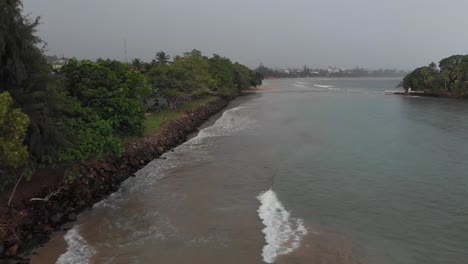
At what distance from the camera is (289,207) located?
1697 centimetres

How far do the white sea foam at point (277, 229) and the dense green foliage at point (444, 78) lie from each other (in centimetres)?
6913

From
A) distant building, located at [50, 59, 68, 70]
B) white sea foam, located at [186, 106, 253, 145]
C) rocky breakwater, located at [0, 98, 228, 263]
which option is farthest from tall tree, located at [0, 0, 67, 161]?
white sea foam, located at [186, 106, 253, 145]

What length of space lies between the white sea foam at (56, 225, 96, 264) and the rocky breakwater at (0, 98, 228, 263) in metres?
0.91

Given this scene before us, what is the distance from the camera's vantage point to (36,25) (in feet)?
51.6

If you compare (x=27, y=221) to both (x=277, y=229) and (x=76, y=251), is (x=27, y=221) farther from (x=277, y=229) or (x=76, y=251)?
(x=277, y=229)

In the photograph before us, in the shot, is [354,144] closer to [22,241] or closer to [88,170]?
[88,170]

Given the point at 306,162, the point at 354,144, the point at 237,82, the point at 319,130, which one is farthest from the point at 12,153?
the point at 237,82

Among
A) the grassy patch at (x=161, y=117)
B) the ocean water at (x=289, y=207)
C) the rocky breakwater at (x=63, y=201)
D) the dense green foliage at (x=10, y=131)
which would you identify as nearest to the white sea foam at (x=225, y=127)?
the grassy patch at (x=161, y=117)

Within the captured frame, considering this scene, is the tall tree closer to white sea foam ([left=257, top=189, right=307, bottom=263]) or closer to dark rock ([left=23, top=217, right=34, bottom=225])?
dark rock ([left=23, top=217, right=34, bottom=225])

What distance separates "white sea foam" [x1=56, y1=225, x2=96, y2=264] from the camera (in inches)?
492

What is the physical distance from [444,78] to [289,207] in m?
76.2

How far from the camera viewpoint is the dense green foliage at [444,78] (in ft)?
244

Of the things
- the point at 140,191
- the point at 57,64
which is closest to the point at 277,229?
the point at 140,191

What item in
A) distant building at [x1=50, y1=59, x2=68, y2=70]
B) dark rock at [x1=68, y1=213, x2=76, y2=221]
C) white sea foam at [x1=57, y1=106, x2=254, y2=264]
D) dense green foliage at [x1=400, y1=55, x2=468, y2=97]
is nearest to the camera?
white sea foam at [x1=57, y1=106, x2=254, y2=264]
